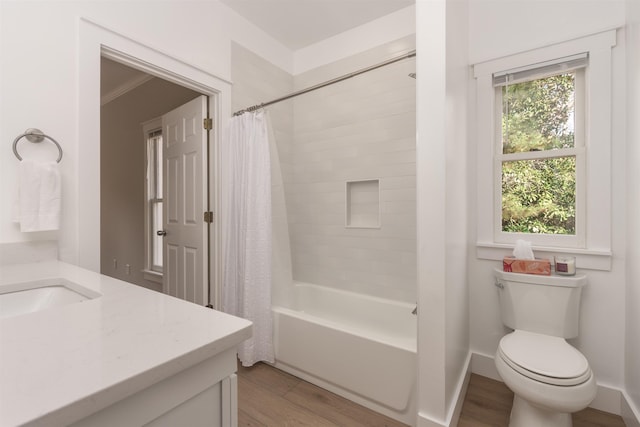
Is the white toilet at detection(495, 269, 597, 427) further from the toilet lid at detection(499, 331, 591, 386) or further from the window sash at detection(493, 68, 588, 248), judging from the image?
the window sash at detection(493, 68, 588, 248)

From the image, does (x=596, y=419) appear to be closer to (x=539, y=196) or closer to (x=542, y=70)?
(x=539, y=196)

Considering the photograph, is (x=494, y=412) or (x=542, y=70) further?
(x=542, y=70)

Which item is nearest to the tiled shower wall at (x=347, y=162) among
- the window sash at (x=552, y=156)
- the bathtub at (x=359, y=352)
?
the bathtub at (x=359, y=352)

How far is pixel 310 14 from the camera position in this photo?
250 centimetres

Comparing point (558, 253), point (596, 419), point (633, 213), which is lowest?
point (596, 419)

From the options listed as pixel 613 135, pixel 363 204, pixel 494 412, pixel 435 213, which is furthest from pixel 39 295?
pixel 613 135

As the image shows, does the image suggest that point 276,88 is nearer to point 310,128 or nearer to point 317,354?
point 310,128

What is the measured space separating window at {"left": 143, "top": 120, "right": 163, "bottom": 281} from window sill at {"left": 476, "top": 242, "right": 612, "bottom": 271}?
3411mm

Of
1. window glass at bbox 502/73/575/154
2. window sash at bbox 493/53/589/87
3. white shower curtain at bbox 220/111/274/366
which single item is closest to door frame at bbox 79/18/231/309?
white shower curtain at bbox 220/111/274/366

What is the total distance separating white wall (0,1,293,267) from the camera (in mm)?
1362

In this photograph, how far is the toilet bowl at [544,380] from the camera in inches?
50.0

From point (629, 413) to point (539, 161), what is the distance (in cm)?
148

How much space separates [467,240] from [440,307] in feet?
2.69

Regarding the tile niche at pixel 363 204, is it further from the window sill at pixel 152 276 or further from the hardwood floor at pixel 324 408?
the window sill at pixel 152 276
